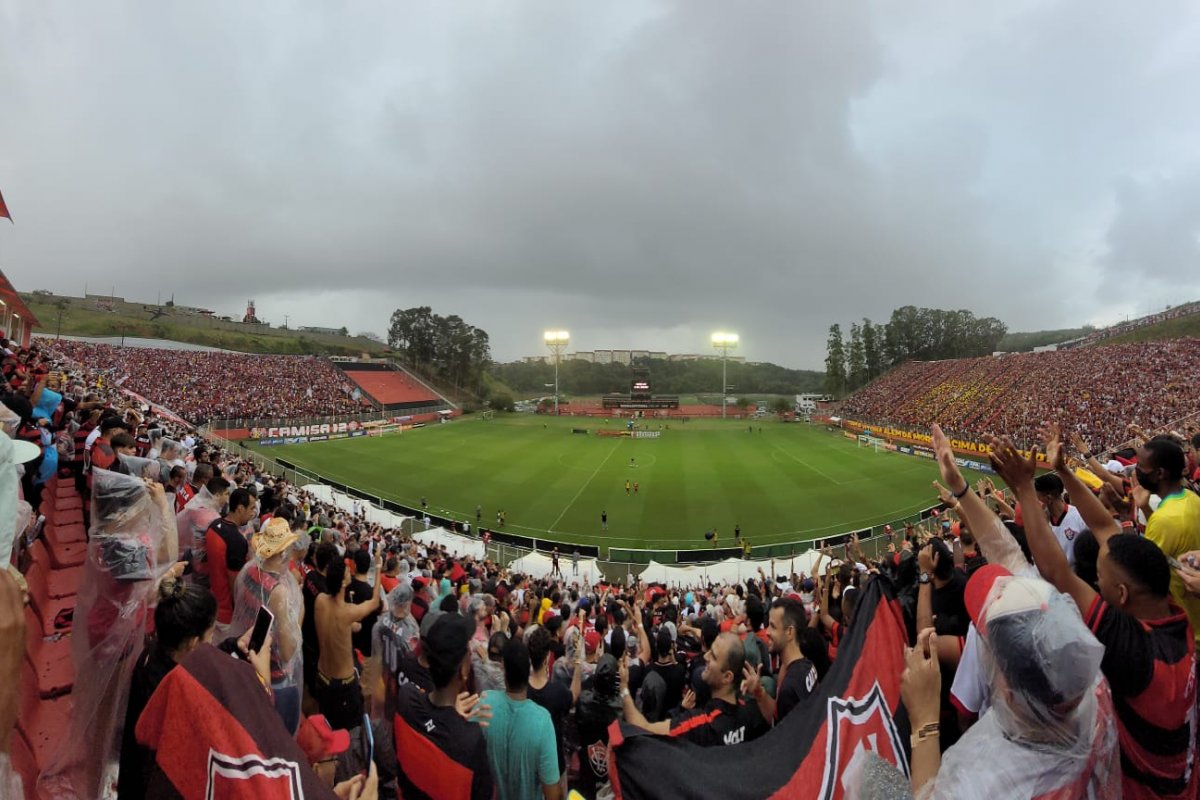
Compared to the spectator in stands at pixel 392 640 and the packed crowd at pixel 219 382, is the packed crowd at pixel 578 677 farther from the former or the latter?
the packed crowd at pixel 219 382

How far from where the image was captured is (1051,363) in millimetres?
51219

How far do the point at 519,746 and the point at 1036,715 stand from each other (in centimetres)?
236

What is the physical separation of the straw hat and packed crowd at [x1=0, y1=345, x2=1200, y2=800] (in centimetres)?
1

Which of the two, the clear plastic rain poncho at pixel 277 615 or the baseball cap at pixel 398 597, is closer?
the clear plastic rain poncho at pixel 277 615

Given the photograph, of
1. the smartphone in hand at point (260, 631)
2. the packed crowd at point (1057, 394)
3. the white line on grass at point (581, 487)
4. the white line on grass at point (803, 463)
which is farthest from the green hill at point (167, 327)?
the packed crowd at point (1057, 394)

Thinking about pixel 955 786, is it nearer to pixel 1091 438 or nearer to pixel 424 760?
pixel 424 760

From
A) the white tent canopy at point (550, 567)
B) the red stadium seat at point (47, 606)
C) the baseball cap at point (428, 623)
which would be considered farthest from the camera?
the white tent canopy at point (550, 567)

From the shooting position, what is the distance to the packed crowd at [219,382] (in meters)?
43.9

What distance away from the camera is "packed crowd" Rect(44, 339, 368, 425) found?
4394 cm

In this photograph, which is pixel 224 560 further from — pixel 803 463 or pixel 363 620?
pixel 803 463

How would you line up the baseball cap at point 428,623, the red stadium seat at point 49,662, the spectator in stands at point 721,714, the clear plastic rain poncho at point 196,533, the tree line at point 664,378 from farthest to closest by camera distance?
the tree line at point 664,378, the clear plastic rain poncho at point 196,533, the red stadium seat at point 49,662, the spectator in stands at point 721,714, the baseball cap at point 428,623

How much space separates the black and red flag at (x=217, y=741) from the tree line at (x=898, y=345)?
293ft

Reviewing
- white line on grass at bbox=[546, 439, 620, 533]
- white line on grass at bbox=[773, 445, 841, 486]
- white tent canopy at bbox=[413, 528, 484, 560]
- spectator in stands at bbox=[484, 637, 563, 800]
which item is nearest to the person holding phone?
spectator in stands at bbox=[484, 637, 563, 800]

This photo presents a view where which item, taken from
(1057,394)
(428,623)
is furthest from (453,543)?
(1057,394)
